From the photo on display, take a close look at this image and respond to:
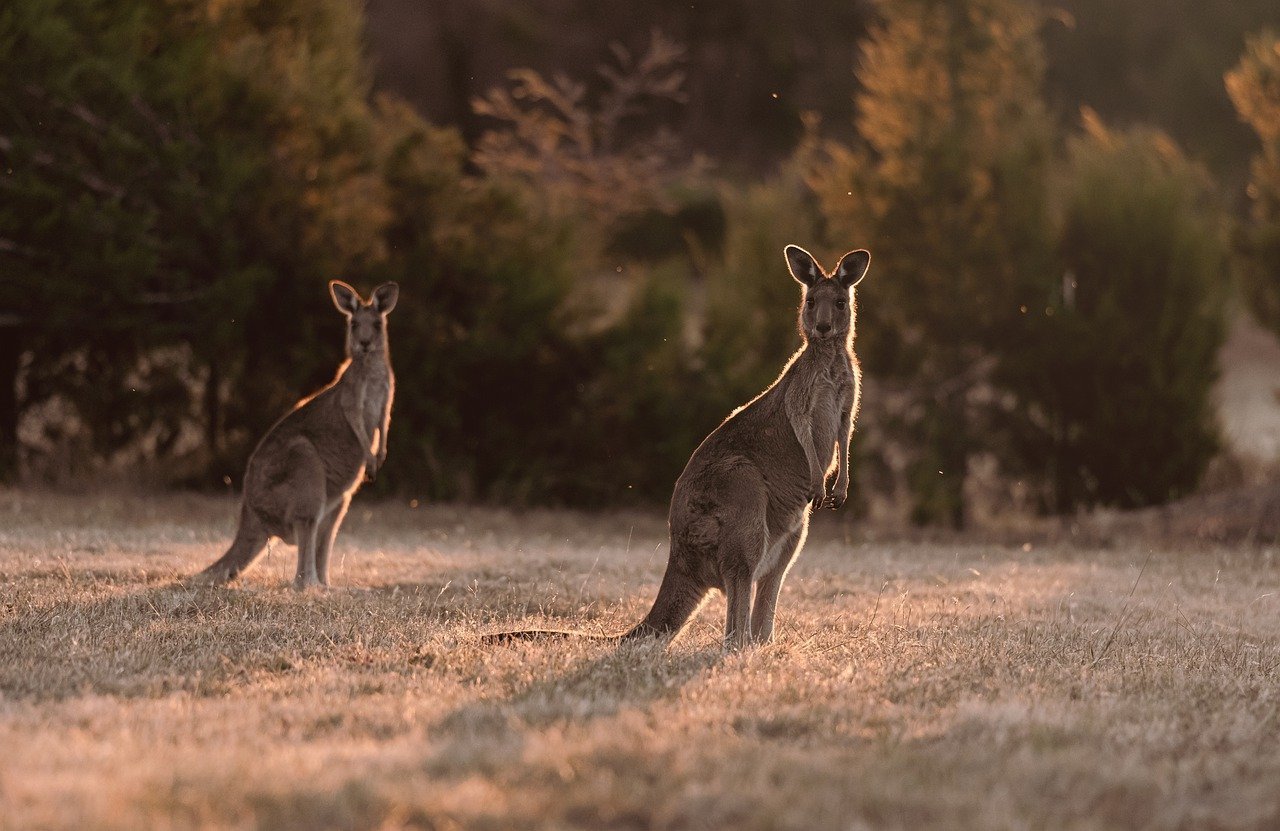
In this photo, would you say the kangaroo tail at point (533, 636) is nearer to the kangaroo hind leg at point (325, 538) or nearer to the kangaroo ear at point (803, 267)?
the kangaroo ear at point (803, 267)

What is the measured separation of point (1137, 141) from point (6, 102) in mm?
11742

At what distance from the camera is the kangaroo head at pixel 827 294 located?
6.88 meters

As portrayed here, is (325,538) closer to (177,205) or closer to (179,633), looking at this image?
(179,633)

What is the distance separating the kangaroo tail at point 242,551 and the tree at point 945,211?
30.4 ft

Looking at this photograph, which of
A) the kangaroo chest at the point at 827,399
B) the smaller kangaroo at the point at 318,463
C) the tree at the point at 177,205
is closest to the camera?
the kangaroo chest at the point at 827,399

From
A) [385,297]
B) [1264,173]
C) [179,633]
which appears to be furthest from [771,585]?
[1264,173]

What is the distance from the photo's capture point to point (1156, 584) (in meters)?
10.2

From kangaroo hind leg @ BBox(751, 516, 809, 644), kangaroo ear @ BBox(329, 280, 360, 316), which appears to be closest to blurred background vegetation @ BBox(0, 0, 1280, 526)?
kangaroo ear @ BBox(329, 280, 360, 316)

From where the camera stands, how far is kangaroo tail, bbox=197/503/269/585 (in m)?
8.21

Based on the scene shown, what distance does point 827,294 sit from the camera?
6.94 m

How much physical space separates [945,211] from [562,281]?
4.18 meters

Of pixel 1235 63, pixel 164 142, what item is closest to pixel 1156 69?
pixel 1235 63

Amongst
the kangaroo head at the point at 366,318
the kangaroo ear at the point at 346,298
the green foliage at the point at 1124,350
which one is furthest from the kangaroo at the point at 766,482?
the green foliage at the point at 1124,350

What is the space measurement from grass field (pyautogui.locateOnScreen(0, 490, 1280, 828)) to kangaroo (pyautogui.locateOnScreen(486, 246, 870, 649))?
23 cm
